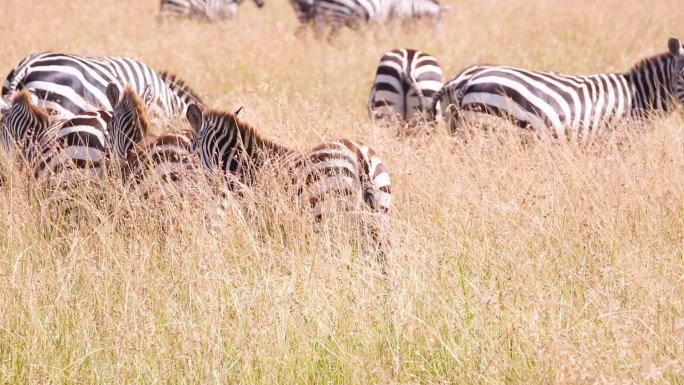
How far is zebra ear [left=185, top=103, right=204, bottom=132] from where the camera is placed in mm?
6293

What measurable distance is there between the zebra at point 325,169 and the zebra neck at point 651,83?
4124 mm

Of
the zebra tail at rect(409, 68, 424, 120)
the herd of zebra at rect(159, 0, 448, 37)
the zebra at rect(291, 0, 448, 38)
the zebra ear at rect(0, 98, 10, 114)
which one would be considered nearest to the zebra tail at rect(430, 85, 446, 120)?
the zebra tail at rect(409, 68, 424, 120)

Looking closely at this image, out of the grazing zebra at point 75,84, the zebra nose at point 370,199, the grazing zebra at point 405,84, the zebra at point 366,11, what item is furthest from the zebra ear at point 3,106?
the zebra at point 366,11

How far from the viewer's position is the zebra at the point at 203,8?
1822 centimetres

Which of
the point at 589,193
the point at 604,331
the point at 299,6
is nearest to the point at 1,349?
the point at 604,331

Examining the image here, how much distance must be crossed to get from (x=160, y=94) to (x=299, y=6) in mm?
10057

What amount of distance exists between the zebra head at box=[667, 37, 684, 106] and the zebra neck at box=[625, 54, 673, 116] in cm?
6

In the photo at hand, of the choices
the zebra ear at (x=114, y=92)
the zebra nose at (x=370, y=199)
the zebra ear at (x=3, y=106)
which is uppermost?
the zebra ear at (x=114, y=92)

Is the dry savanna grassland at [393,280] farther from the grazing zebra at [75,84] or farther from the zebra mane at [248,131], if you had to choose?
the grazing zebra at [75,84]

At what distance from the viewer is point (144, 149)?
21.5 feet

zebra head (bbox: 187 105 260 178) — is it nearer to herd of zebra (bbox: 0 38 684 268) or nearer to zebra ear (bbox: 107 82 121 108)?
herd of zebra (bbox: 0 38 684 268)

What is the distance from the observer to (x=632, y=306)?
14.9 feet

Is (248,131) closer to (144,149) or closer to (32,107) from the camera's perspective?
(144,149)

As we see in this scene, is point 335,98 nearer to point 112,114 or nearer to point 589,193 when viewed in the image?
point 112,114
